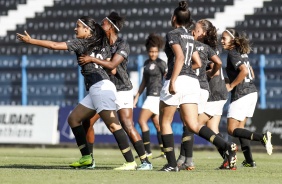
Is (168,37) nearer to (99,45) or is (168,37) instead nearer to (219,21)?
(99,45)

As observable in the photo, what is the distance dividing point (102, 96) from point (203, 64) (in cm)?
181

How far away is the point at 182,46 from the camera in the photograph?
11.0 m

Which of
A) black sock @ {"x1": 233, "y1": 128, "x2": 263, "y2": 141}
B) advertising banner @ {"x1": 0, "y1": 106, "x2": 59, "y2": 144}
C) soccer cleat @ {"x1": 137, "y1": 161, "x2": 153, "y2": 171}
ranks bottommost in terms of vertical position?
advertising banner @ {"x1": 0, "y1": 106, "x2": 59, "y2": 144}

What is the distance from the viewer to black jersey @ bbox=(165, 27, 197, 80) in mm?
10844

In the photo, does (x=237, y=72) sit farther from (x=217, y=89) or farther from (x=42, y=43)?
(x=42, y=43)

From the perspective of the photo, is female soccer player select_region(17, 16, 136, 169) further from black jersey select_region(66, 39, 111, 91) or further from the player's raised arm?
the player's raised arm

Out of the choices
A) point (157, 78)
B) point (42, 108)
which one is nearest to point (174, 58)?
point (157, 78)

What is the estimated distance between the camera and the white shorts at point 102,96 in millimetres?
11578

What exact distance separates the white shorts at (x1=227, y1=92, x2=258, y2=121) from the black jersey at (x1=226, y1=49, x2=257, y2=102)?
0.26 ft

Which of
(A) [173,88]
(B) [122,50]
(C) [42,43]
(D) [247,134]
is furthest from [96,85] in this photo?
(D) [247,134]

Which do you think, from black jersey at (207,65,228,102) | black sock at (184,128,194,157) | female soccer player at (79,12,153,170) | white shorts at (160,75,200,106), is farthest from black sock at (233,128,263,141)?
white shorts at (160,75,200,106)

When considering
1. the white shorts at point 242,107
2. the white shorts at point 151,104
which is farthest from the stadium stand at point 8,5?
the white shorts at point 242,107

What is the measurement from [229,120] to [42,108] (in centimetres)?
1160

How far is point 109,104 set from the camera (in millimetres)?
11617
